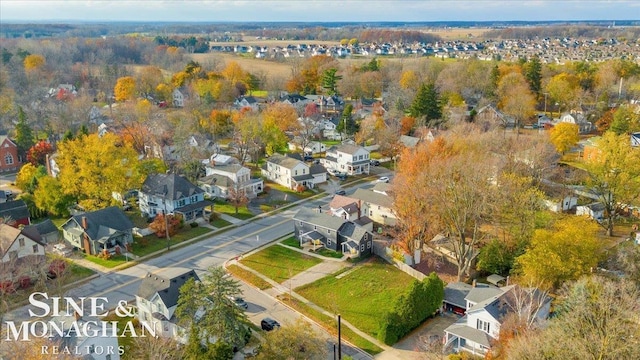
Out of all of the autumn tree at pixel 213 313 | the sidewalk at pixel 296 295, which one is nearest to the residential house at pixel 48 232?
the sidewalk at pixel 296 295

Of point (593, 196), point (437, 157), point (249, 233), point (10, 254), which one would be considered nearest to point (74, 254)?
point (10, 254)

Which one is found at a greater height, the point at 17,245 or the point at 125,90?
the point at 125,90

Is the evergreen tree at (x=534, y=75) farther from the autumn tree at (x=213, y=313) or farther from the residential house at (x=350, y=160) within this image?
the autumn tree at (x=213, y=313)

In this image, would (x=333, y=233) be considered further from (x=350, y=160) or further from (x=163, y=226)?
(x=350, y=160)

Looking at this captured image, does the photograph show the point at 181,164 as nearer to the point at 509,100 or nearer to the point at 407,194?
the point at 407,194

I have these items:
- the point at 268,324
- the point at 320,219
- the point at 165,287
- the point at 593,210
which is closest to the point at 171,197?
the point at 320,219

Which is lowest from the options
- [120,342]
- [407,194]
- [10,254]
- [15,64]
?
[120,342]
